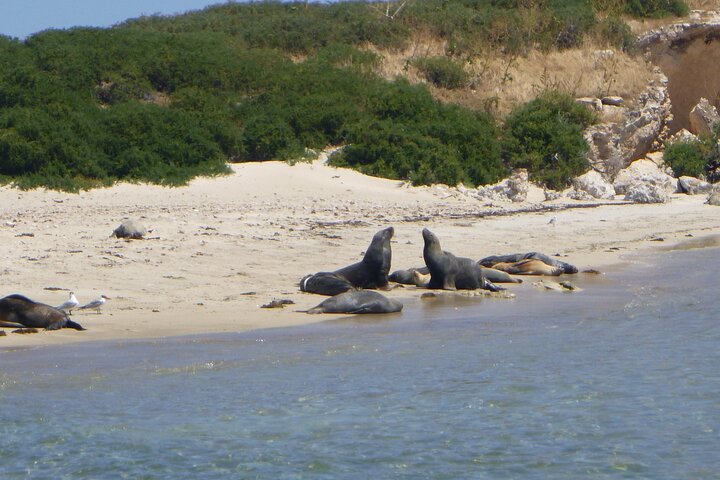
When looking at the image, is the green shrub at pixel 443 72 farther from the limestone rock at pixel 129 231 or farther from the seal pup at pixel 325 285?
the seal pup at pixel 325 285

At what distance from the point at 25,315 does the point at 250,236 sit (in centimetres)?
555

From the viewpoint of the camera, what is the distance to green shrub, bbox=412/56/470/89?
A: 25.7 metres

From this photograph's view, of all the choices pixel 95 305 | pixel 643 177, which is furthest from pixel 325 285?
pixel 643 177

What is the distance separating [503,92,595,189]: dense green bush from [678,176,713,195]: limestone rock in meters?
1.98

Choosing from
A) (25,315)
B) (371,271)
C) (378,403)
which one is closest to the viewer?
(378,403)

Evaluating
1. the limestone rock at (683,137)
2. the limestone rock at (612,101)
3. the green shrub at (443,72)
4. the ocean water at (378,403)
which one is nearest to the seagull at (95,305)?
the ocean water at (378,403)

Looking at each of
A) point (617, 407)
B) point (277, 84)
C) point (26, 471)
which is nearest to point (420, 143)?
point (277, 84)

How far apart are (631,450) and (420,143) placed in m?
14.9

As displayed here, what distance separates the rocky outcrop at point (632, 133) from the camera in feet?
75.2

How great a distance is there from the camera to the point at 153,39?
80.4 feet

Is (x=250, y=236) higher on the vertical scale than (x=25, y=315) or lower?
higher

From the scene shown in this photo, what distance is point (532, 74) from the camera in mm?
26641

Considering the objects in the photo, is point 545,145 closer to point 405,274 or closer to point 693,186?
point 693,186

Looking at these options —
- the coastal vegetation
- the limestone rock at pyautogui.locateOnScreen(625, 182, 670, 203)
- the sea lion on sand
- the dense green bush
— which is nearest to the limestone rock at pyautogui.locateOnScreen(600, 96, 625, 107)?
the coastal vegetation
